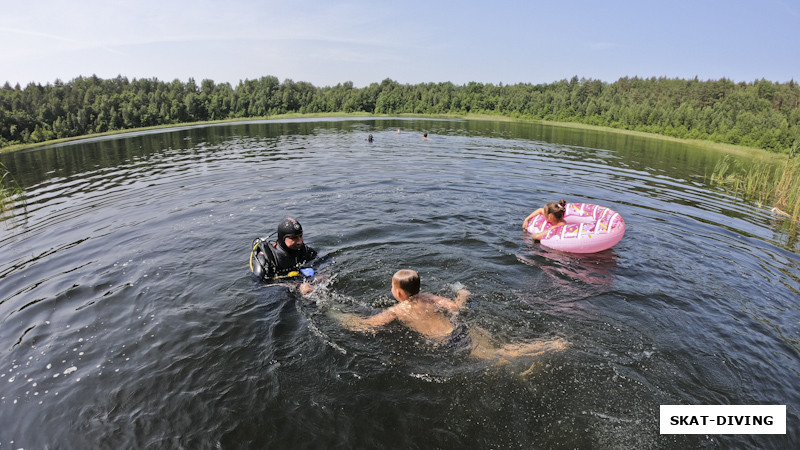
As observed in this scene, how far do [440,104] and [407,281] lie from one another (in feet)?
370

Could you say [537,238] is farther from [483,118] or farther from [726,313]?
[483,118]

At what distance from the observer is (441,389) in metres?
4.73

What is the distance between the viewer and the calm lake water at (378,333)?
4293 mm

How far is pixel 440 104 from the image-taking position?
Result: 111 metres

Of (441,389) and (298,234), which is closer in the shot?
(441,389)

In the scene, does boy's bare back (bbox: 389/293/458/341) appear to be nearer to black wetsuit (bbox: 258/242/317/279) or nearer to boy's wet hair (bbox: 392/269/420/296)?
boy's wet hair (bbox: 392/269/420/296)

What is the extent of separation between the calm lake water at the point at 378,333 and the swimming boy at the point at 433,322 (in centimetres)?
19

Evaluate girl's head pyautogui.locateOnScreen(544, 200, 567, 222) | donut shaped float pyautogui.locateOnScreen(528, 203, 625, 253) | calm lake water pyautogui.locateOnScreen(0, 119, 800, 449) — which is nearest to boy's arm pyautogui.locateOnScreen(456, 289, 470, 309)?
calm lake water pyautogui.locateOnScreen(0, 119, 800, 449)

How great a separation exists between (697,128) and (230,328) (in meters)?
70.3

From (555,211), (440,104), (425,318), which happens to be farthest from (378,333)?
(440,104)

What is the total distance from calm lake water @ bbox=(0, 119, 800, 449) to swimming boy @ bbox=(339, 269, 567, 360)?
7.5 inches

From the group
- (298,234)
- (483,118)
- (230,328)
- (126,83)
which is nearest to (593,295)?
(298,234)

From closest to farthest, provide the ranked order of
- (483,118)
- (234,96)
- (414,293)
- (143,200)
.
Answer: (414,293) < (143,200) < (483,118) < (234,96)

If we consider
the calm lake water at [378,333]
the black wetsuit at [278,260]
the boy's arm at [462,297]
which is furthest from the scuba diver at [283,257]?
the boy's arm at [462,297]
